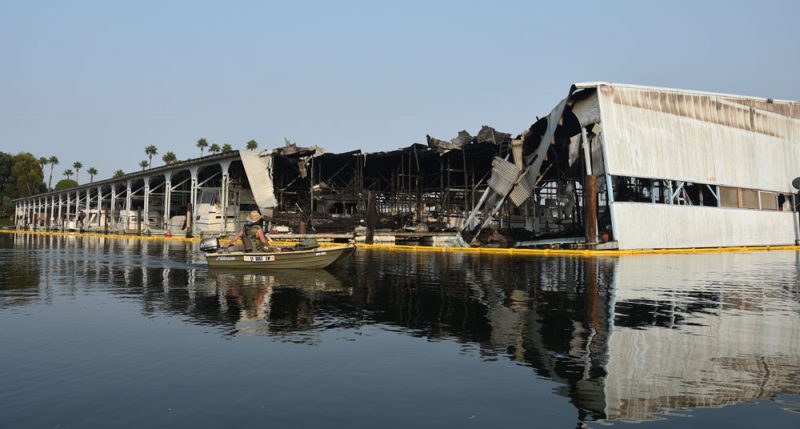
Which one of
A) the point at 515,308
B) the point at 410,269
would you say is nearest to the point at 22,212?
the point at 410,269

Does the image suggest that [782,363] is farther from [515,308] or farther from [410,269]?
[410,269]

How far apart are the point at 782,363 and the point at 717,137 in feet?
117

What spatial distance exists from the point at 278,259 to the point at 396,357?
45.1 ft

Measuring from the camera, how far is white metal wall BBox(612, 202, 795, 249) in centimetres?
3334

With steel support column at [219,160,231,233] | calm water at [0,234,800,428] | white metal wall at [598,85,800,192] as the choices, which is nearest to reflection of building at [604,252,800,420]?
calm water at [0,234,800,428]

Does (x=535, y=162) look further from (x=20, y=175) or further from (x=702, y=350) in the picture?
(x=20, y=175)

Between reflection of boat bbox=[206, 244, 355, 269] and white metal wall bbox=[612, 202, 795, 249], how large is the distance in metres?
19.9

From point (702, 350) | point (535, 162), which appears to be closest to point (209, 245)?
point (702, 350)

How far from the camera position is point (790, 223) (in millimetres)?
43281

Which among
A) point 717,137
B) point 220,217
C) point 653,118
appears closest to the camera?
point 653,118

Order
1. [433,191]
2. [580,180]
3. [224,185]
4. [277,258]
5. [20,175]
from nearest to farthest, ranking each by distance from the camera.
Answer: [277,258]
[580,180]
[433,191]
[224,185]
[20,175]

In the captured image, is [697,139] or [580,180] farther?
[580,180]

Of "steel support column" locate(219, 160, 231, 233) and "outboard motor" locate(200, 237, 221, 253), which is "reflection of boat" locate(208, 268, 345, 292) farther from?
"steel support column" locate(219, 160, 231, 233)

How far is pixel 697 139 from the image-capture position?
3712 cm
